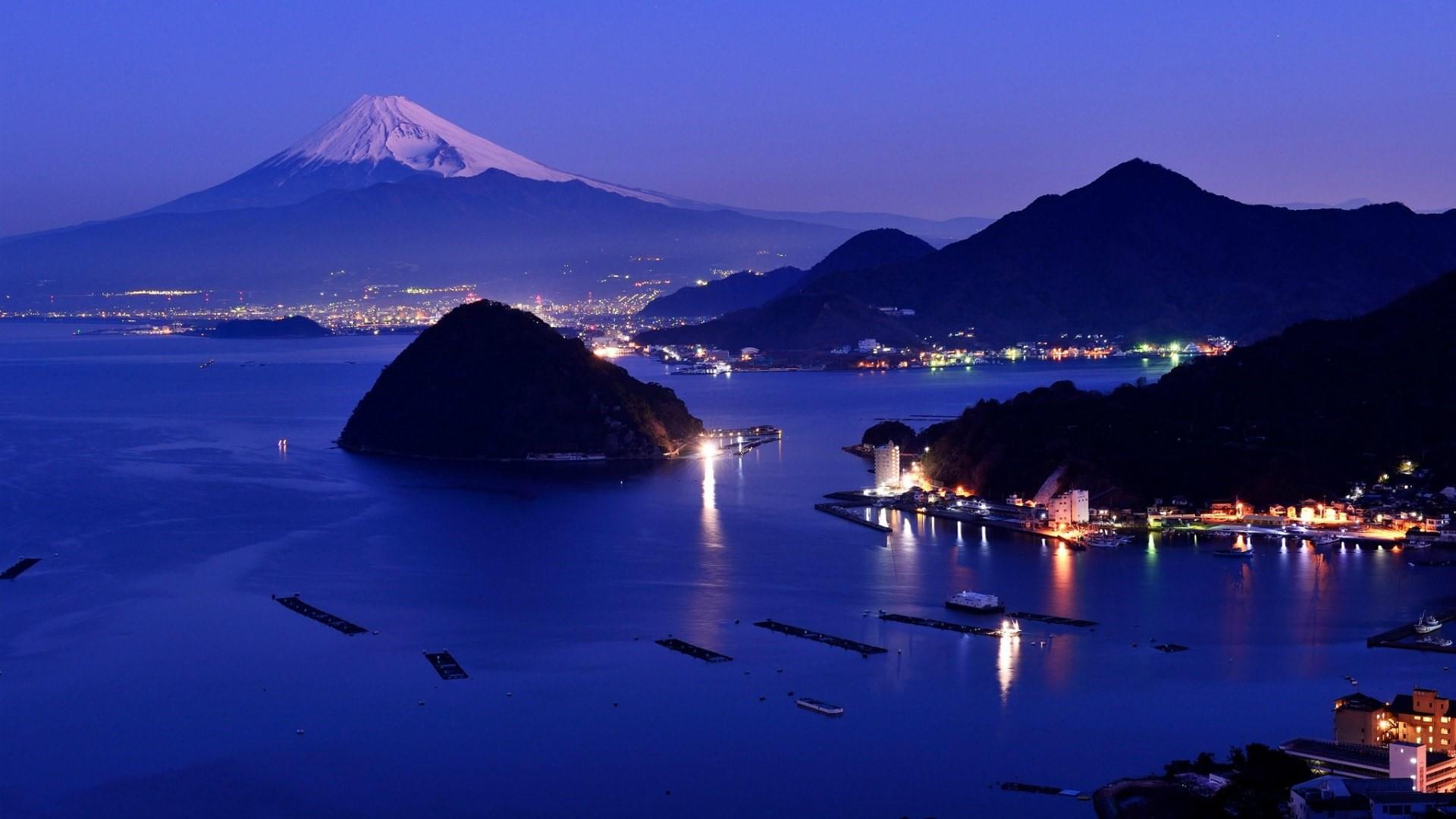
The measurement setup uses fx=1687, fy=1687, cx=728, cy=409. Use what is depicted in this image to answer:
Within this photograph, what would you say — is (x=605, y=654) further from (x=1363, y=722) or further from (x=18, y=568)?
(x=18, y=568)

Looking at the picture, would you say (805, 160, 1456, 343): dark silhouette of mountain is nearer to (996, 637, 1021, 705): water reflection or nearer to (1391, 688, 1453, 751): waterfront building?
(996, 637, 1021, 705): water reflection

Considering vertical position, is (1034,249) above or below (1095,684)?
above

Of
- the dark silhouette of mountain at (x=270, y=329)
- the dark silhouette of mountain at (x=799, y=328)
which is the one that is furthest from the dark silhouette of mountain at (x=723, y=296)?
the dark silhouette of mountain at (x=799, y=328)

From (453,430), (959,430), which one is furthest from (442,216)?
(959,430)

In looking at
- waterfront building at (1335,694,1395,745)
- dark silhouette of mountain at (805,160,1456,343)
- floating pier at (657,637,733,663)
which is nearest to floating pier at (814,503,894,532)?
floating pier at (657,637,733,663)

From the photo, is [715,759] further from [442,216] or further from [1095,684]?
[442,216]

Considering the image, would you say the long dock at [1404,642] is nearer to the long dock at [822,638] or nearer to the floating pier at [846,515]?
the long dock at [822,638]
